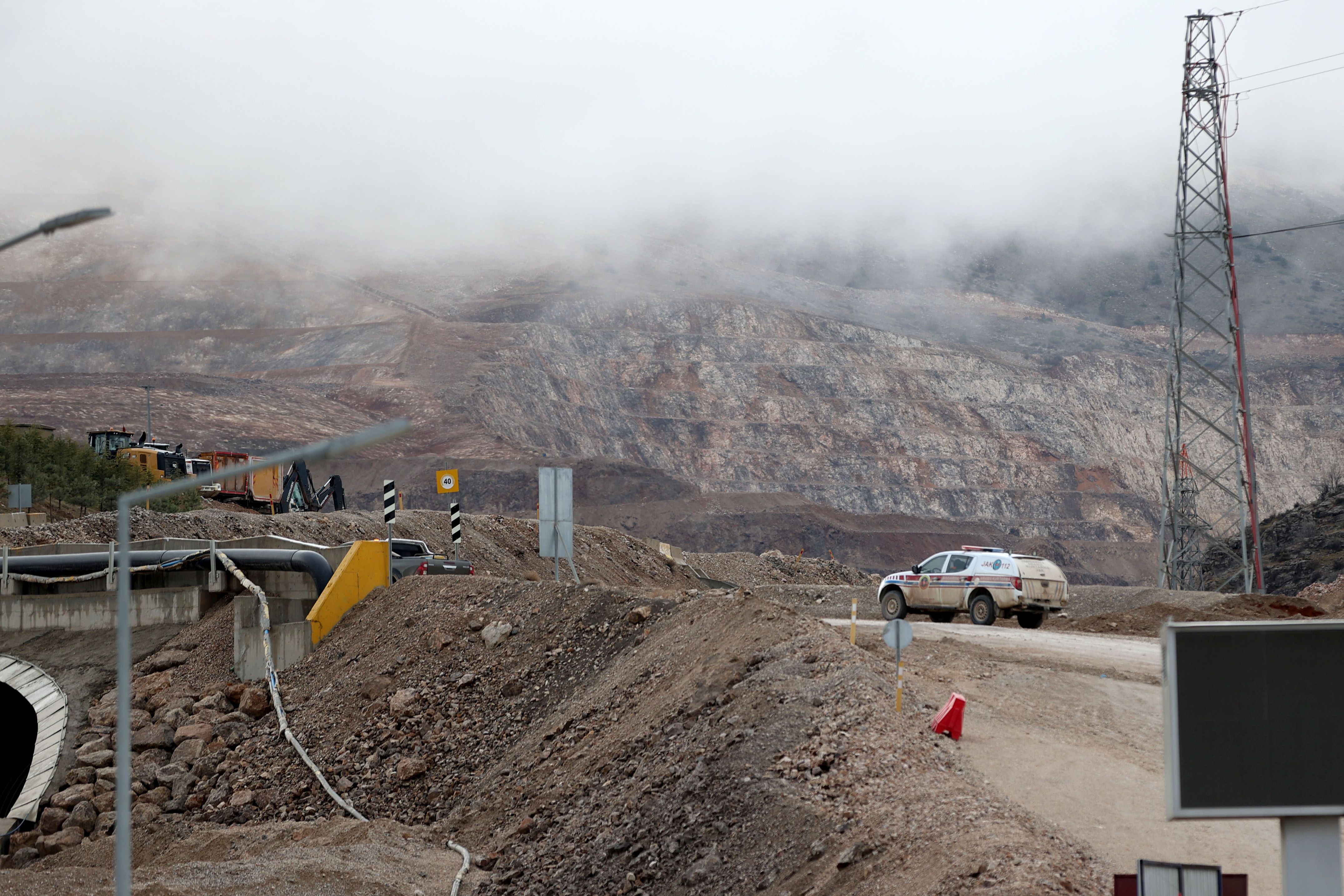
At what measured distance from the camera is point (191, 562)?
25547 millimetres

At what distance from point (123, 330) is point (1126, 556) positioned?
9896 centimetres

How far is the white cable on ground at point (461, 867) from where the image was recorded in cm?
1287

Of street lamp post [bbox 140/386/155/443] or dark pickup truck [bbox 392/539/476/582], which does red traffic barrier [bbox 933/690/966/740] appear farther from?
street lamp post [bbox 140/386/155/443]

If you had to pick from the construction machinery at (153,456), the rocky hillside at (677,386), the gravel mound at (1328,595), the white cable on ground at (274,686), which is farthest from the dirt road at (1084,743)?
the rocky hillside at (677,386)

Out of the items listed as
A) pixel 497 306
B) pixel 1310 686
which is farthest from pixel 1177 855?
pixel 497 306

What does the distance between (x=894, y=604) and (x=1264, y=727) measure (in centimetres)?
2017

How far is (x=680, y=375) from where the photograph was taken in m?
122

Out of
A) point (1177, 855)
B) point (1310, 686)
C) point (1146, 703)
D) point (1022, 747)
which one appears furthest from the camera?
point (1146, 703)

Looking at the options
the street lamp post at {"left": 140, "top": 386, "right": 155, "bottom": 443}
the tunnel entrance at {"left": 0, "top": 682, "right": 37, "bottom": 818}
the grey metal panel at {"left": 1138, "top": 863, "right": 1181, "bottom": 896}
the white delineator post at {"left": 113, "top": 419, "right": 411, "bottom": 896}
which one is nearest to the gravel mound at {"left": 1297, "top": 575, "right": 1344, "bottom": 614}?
the grey metal panel at {"left": 1138, "top": 863, "right": 1181, "bottom": 896}

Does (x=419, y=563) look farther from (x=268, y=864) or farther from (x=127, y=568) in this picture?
(x=127, y=568)

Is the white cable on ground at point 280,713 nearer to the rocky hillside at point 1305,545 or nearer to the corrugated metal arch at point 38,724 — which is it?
the corrugated metal arch at point 38,724

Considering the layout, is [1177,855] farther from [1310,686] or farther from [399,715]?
[399,715]

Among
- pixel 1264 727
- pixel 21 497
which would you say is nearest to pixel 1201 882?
pixel 1264 727

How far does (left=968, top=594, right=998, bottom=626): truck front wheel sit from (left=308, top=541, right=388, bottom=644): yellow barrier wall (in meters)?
12.1
